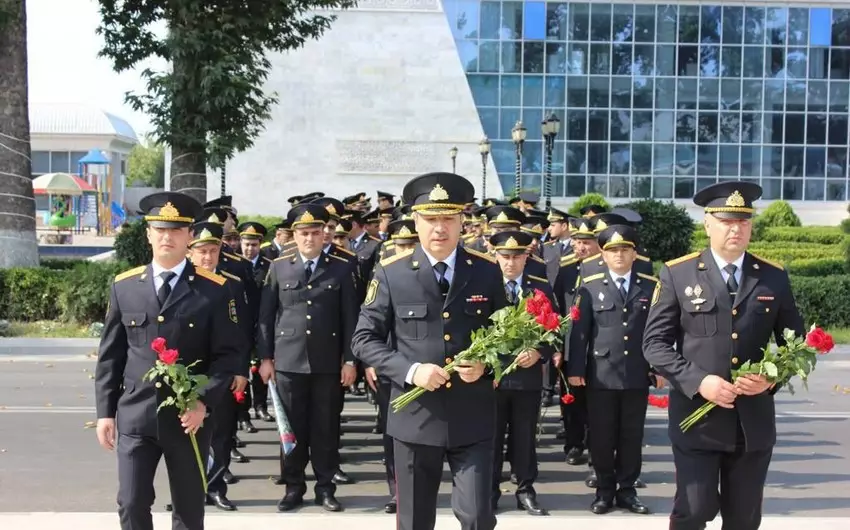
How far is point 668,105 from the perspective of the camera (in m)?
48.7

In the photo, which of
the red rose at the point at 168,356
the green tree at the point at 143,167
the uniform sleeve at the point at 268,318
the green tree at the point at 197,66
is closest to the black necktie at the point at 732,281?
the red rose at the point at 168,356

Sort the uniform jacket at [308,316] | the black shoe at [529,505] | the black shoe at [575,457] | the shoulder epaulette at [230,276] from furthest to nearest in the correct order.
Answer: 1. the black shoe at [575,457]
2. the shoulder epaulette at [230,276]
3. the uniform jacket at [308,316]
4. the black shoe at [529,505]

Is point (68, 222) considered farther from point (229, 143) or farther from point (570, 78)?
point (229, 143)

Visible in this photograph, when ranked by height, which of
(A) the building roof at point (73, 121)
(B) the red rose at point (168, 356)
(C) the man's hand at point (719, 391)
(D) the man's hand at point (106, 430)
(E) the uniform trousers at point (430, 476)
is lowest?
(E) the uniform trousers at point (430, 476)

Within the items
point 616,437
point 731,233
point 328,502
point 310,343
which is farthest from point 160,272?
point 616,437

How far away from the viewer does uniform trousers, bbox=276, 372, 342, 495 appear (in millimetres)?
8023

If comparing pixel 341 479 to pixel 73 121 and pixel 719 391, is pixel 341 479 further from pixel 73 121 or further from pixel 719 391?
pixel 73 121

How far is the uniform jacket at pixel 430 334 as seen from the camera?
5.32m

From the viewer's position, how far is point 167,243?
559 centimetres

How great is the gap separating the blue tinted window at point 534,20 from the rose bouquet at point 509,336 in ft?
147

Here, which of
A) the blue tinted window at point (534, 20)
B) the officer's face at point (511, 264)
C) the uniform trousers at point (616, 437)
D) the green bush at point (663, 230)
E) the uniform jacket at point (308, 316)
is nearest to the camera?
the uniform trousers at point (616, 437)

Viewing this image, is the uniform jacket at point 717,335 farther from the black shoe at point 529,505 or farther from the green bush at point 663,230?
the green bush at point 663,230

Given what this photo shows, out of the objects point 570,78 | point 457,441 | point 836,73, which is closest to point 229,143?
point 457,441

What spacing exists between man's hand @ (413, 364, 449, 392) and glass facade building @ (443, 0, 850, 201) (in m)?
43.6
